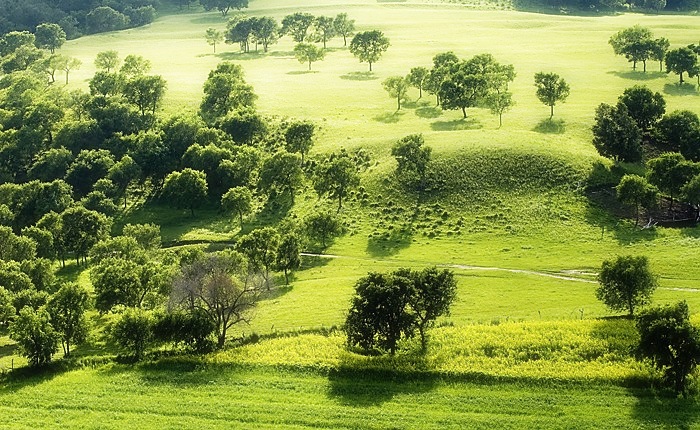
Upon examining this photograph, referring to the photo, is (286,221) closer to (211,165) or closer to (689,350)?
(211,165)

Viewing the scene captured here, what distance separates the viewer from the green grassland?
64.9 m

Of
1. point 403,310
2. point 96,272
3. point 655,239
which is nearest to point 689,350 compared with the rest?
point 403,310

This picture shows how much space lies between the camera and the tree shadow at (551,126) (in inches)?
5869

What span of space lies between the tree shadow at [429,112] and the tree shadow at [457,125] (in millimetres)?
6974

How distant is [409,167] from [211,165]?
44245 millimetres

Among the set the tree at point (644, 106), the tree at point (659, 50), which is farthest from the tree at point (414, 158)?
the tree at point (659, 50)

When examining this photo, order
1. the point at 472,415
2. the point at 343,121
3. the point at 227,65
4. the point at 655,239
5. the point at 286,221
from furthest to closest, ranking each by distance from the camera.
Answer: the point at 227,65
the point at 343,121
the point at 286,221
the point at 655,239
the point at 472,415

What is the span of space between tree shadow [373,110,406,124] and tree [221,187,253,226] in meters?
49.0

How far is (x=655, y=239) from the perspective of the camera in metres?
109

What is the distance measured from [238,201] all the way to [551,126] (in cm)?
7275

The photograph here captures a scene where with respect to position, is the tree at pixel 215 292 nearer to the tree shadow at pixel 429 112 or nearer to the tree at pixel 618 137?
the tree at pixel 618 137

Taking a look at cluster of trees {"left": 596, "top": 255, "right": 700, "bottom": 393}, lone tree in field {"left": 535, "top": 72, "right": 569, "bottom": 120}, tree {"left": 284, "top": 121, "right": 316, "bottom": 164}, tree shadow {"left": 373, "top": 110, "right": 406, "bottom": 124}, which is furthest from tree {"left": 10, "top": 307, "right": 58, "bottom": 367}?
lone tree in field {"left": 535, "top": 72, "right": 569, "bottom": 120}

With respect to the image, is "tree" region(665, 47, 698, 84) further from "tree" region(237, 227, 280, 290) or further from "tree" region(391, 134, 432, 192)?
"tree" region(237, 227, 280, 290)

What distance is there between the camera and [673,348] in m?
66.4
